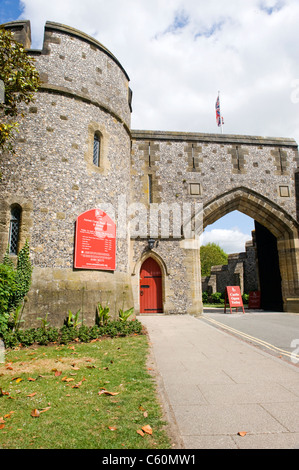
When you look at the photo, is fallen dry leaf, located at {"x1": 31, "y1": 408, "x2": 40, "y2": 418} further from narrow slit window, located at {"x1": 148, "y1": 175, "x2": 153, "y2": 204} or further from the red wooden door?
narrow slit window, located at {"x1": 148, "y1": 175, "x2": 153, "y2": 204}

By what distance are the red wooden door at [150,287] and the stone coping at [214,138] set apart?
6183mm

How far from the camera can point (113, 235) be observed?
979cm

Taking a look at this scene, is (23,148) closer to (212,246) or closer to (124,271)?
(124,271)

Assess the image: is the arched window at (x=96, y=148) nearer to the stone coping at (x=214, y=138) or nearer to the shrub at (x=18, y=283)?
the shrub at (x=18, y=283)

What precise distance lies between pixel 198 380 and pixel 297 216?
13.7 metres

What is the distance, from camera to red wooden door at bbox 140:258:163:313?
13586 mm

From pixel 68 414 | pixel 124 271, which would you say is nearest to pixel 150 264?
pixel 124 271

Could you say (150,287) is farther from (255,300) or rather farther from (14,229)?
(255,300)

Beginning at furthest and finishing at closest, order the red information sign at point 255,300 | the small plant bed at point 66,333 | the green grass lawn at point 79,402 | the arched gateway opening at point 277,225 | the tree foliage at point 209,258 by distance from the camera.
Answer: the tree foliage at point 209,258 < the red information sign at point 255,300 < the arched gateway opening at point 277,225 < the small plant bed at point 66,333 < the green grass lawn at point 79,402

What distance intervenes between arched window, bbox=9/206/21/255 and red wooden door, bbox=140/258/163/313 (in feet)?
21.7

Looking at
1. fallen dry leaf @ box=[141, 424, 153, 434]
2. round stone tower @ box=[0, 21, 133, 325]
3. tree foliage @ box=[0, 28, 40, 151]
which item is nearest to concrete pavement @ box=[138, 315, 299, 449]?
fallen dry leaf @ box=[141, 424, 153, 434]

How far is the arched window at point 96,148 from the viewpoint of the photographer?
10094 mm

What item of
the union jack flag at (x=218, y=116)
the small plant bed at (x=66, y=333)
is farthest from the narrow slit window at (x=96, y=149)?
the union jack flag at (x=218, y=116)

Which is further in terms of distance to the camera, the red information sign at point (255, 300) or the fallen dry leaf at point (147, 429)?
the red information sign at point (255, 300)
